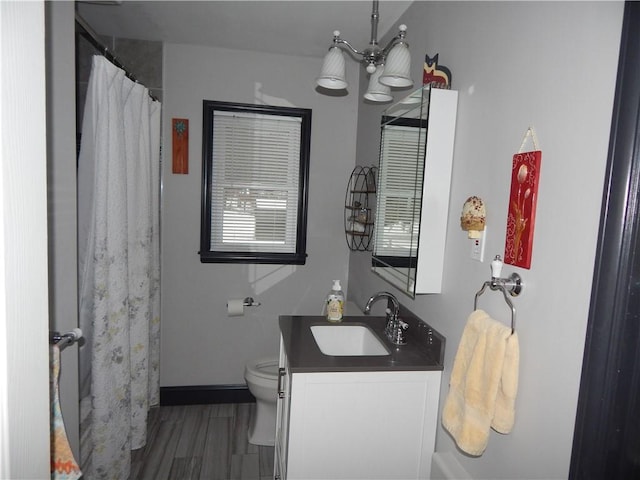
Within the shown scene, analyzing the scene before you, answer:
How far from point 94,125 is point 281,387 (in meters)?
1.45

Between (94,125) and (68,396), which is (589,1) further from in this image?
(68,396)

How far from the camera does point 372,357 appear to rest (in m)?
1.64

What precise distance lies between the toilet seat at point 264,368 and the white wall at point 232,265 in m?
0.34

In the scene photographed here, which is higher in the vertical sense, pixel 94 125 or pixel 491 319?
pixel 94 125

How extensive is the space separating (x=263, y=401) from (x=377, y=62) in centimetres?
209

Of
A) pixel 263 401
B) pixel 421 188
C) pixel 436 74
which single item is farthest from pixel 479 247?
pixel 263 401

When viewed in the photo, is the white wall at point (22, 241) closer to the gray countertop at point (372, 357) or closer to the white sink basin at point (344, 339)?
the gray countertop at point (372, 357)

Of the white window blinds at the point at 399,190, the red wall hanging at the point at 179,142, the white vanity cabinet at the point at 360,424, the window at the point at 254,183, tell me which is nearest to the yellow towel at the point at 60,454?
the white vanity cabinet at the point at 360,424

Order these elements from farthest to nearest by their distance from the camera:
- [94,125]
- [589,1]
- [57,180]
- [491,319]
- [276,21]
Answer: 1. [276,21]
2. [94,125]
3. [57,180]
4. [491,319]
5. [589,1]

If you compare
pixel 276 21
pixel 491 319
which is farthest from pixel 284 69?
pixel 491 319

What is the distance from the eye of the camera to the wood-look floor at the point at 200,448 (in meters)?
2.31

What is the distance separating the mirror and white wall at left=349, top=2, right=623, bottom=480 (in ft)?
0.19

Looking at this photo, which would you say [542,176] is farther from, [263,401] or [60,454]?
[263,401]

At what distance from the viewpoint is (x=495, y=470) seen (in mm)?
1304
